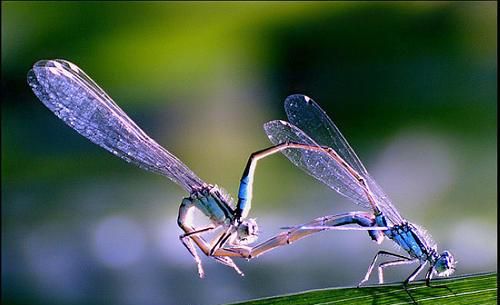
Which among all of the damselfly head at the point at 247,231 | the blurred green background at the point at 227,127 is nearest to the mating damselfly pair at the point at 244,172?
the damselfly head at the point at 247,231

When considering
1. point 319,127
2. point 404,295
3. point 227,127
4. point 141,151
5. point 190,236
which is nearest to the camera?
point 404,295

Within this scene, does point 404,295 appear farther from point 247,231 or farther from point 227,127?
point 227,127

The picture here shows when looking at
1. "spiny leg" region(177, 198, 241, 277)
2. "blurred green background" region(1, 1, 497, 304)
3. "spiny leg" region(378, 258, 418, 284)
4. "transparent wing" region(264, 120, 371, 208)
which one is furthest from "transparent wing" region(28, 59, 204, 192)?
"blurred green background" region(1, 1, 497, 304)

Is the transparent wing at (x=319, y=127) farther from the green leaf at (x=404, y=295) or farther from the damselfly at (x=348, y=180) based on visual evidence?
the green leaf at (x=404, y=295)

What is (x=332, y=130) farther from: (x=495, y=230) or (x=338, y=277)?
(x=495, y=230)

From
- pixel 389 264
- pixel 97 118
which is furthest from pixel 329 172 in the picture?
pixel 97 118
